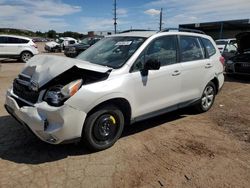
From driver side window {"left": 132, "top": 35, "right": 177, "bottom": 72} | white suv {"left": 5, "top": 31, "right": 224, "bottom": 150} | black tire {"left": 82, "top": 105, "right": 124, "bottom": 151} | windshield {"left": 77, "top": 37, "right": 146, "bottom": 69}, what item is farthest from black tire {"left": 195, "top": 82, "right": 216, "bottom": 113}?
black tire {"left": 82, "top": 105, "right": 124, "bottom": 151}

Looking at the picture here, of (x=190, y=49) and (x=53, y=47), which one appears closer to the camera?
(x=190, y=49)

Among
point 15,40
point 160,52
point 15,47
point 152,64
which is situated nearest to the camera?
point 152,64

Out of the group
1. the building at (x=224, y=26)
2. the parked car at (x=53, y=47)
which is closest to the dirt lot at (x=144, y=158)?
the parked car at (x=53, y=47)

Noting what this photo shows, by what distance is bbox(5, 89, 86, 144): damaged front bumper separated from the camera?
12.0 feet

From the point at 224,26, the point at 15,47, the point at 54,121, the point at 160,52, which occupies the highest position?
the point at 224,26

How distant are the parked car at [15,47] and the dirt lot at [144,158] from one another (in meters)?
13.4

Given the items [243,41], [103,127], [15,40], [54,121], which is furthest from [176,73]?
[15,40]

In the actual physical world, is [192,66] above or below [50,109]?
above

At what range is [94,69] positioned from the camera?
13.0 feet

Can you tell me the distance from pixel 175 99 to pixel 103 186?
8.17 feet

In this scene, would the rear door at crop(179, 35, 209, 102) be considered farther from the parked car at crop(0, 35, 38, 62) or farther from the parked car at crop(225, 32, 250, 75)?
the parked car at crop(0, 35, 38, 62)

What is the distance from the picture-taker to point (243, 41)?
11531 millimetres

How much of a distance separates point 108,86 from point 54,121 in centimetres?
91

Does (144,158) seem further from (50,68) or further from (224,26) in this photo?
(224,26)
